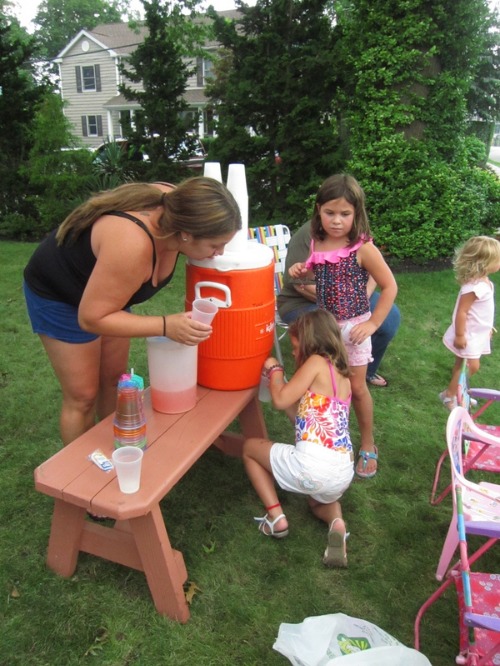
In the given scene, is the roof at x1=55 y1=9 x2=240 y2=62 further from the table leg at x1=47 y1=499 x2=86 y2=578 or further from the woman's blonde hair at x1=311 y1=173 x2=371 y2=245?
the table leg at x1=47 y1=499 x2=86 y2=578

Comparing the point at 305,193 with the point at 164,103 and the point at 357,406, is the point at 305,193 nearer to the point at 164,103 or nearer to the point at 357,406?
the point at 164,103

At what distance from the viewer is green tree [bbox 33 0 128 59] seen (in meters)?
40.8

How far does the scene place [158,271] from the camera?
193 cm

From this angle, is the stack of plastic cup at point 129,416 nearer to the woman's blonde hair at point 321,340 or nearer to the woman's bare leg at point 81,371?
the woman's bare leg at point 81,371

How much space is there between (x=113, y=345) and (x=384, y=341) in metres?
1.95

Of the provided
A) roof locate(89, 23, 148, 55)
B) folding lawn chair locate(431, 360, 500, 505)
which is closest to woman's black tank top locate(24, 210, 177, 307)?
folding lawn chair locate(431, 360, 500, 505)

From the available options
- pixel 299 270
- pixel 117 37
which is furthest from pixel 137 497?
pixel 117 37

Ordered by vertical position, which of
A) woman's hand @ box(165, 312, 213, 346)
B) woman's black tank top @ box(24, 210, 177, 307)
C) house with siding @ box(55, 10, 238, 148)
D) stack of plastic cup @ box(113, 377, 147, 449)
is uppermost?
house with siding @ box(55, 10, 238, 148)

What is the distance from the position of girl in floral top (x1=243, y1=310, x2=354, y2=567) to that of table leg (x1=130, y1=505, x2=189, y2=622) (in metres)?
0.55

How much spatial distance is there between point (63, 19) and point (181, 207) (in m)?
50.1

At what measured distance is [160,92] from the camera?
7766mm

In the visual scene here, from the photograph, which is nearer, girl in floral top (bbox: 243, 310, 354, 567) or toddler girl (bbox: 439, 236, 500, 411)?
girl in floral top (bbox: 243, 310, 354, 567)

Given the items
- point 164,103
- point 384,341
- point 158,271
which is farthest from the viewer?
point 164,103

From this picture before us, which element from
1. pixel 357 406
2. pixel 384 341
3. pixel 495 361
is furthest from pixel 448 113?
pixel 357 406
